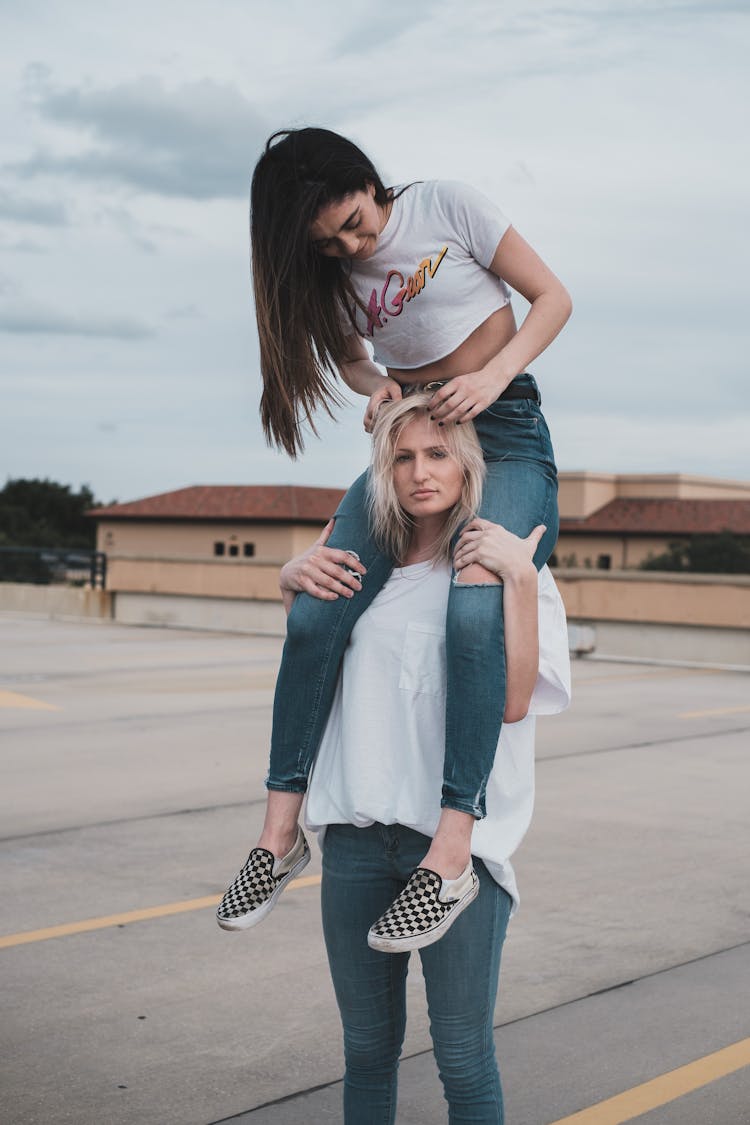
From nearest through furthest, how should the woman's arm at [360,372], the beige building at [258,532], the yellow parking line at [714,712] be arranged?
the woman's arm at [360,372]
the yellow parking line at [714,712]
the beige building at [258,532]

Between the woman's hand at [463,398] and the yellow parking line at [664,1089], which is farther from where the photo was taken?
the yellow parking line at [664,1089]

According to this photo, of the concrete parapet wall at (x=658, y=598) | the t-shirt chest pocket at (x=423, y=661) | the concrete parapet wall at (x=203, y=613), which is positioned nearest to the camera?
the t-shirt chest pocket at (x=423, y=661)

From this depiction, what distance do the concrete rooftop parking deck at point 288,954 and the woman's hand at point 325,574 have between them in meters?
1.75

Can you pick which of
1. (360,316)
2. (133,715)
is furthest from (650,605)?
(360,316)

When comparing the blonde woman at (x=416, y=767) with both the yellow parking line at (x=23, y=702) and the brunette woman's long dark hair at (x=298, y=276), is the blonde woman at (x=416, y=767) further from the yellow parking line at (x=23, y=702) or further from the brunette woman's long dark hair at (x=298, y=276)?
the yellow parking line at (x=23, y=702)

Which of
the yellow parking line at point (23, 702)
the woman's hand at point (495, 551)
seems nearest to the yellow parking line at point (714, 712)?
the yellow parking line at point (23, 702)

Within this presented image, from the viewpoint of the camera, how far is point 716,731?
11.9 metres

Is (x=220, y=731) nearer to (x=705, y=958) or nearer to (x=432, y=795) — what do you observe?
(x=705, y=958)

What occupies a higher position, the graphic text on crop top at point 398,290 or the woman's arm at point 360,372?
the graphic text on crop top at point 398,290

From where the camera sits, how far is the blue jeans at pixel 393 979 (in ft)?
8.25

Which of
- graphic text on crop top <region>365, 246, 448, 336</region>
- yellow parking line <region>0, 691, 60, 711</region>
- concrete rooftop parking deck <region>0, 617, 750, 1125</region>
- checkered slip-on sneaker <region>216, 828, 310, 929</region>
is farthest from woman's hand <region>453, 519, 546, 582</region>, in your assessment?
yellow parking line <region>0, 691, 60, 711</region>

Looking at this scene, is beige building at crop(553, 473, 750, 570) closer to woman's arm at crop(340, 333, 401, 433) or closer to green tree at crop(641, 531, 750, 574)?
green tree at crop(641, 531, 750, 574)

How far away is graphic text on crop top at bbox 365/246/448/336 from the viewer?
2756 millimetres

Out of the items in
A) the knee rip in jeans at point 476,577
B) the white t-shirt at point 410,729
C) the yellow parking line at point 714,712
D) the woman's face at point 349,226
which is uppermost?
the woman's face at point 349,226
